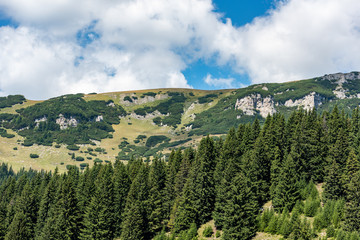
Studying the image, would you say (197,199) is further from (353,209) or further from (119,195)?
(353,209)

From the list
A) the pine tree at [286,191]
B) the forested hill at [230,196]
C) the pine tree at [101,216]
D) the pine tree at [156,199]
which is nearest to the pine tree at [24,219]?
the forested hill at [230,196]

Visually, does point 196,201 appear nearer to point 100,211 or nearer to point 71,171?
point 100,211

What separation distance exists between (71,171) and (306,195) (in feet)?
301

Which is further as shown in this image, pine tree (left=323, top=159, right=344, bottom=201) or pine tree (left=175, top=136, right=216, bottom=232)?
pine tree (left=175, top=136, right=216, bottom=232)

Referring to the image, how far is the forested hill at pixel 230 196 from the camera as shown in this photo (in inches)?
2299

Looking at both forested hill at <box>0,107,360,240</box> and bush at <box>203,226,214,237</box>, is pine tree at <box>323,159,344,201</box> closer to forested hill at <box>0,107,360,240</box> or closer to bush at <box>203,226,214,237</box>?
forested hill at <box>0,107,360,240</box>

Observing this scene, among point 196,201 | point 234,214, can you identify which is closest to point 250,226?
point 234,214

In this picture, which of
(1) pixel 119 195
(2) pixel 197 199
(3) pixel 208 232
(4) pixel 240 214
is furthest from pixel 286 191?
(1) pixel 119 195

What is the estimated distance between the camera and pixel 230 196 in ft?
205

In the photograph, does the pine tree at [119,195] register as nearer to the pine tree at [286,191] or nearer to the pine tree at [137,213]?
the pine tree at [137,213]

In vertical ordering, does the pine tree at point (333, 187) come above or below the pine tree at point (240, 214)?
above

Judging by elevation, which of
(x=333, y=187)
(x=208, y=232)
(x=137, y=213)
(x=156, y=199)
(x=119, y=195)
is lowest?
(x=208, y=232)

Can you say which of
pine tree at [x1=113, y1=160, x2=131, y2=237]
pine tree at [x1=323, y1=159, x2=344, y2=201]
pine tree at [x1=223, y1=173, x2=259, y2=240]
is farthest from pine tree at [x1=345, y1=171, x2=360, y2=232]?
pine tree at [x1=113, y1=160, x2=131, y2=237]

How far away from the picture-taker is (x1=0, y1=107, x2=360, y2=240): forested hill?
58406 mm
